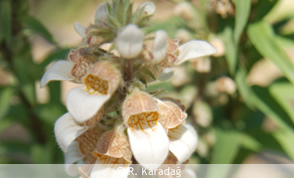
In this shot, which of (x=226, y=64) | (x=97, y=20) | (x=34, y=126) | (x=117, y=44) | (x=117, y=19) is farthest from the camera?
(x=34, y=126)

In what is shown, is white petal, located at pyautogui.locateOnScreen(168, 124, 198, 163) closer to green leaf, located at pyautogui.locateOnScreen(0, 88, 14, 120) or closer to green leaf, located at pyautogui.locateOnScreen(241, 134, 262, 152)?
green leaf, located at pyautogui.locateOnScreen(241, 134, 262, 152)

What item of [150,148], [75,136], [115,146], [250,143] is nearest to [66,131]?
[75,136]

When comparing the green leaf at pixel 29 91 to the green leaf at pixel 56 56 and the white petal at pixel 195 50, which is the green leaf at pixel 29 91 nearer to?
the green leaf at pixel 56 56

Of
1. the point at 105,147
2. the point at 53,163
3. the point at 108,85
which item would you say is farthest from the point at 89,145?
the point at 53,163

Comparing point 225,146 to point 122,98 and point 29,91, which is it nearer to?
point 122,98

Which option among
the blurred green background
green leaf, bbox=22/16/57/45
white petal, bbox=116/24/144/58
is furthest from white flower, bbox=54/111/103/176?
green leaf, bbox=22/16/57/45

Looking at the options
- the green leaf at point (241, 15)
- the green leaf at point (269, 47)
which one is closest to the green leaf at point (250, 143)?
the green leaf at point (269, 47)

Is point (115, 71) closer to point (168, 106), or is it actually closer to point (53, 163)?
point (168, 106)
